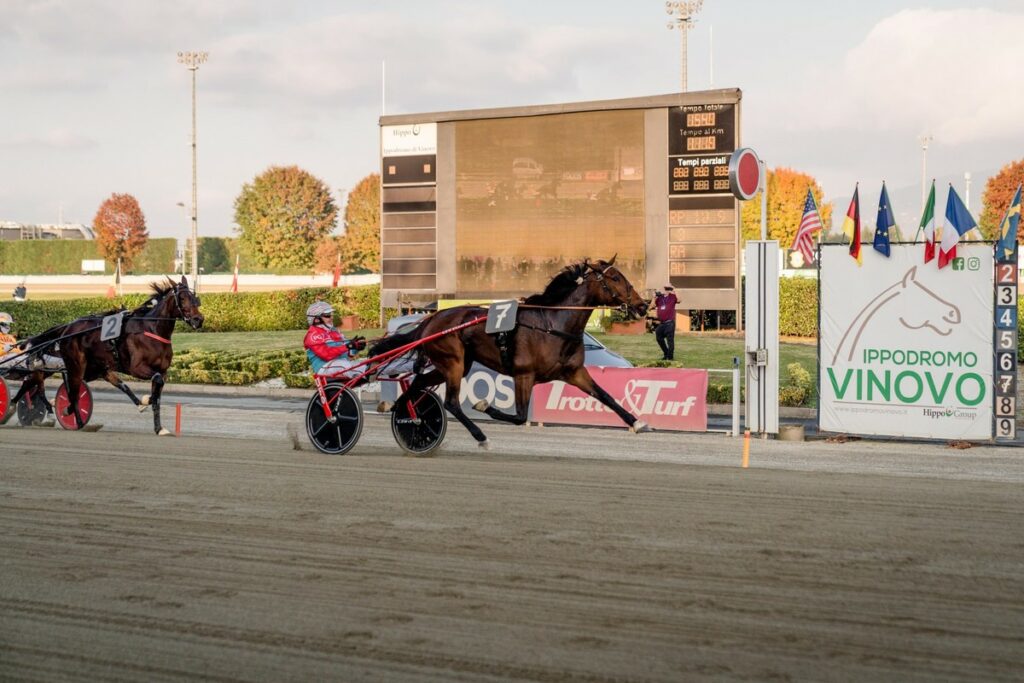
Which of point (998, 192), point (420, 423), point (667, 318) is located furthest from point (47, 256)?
point (420, 423)

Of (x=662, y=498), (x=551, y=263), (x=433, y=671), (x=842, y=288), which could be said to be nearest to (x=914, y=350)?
(x=842, y=288)

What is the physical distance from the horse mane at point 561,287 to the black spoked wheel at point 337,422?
2039 millimetres

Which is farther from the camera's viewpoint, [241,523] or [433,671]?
[241,523]

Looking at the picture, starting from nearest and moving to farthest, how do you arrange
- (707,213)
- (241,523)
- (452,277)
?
(241,523), (707,213), (452,277)

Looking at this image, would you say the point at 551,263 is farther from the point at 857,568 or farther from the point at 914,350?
the point at 857,568

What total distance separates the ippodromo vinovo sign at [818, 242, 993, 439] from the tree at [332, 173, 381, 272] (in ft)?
237

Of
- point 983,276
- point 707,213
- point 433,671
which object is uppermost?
point 707,213

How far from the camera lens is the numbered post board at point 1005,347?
13.6 m

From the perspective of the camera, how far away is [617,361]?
17.6 meters

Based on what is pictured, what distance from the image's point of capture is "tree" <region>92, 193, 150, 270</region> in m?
96.7

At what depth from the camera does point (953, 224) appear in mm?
13555

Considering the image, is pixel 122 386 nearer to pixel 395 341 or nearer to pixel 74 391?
pixel 74 391

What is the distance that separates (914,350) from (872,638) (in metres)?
9.78

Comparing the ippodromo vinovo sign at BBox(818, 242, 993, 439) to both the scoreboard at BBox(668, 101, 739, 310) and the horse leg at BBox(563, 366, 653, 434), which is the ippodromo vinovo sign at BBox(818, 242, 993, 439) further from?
the scoreboard at BBox(668, 101, 739, 310)
